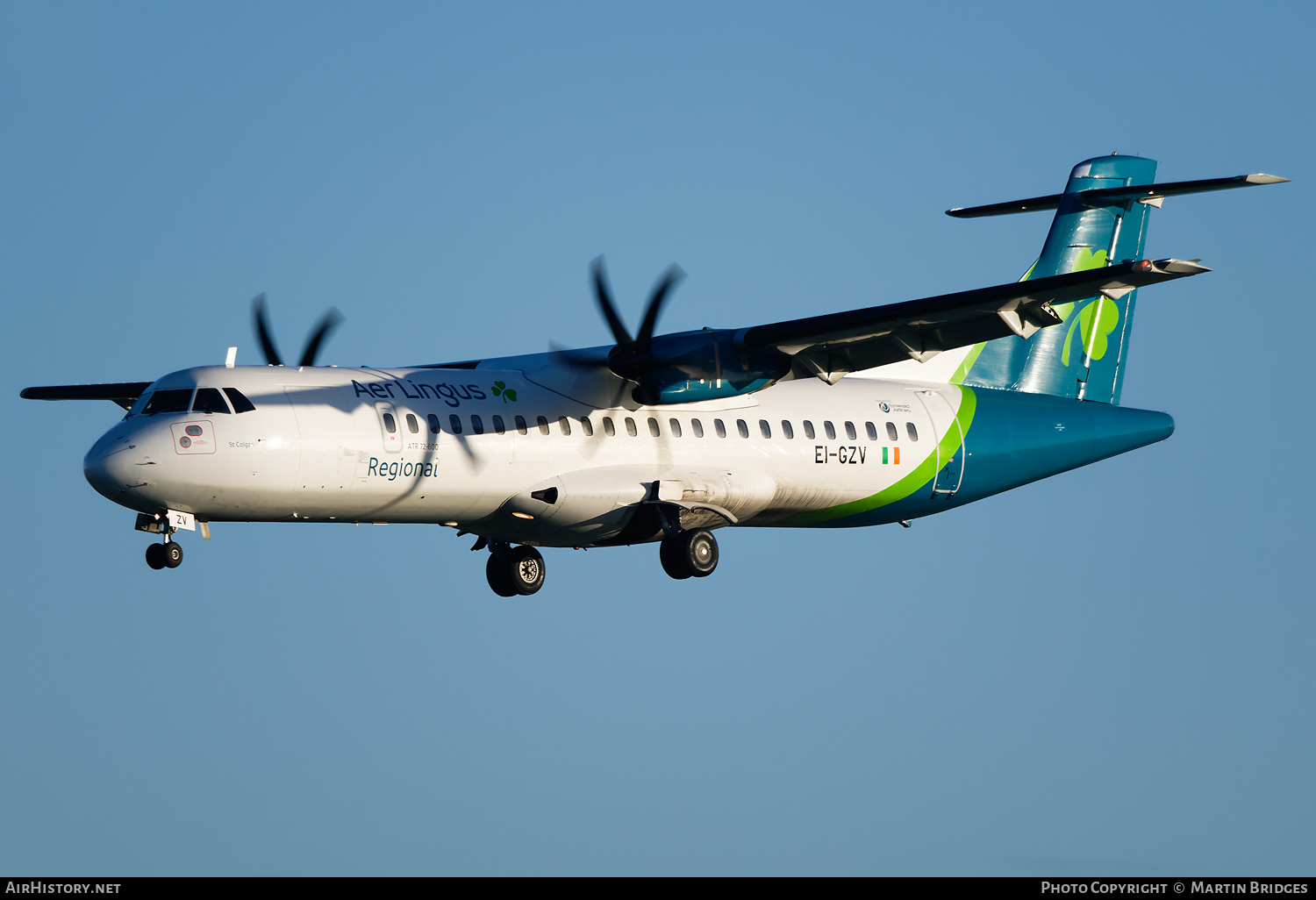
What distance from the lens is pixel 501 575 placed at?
87.2ft

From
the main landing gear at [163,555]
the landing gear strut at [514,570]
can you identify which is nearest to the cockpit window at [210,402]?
the main landing gear at [163,555]

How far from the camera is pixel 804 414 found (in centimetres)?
2692

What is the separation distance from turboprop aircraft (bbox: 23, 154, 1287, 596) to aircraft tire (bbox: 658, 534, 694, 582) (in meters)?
0.03

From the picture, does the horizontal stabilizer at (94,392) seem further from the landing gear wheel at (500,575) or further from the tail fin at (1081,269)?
the tail fin at (1081,269)

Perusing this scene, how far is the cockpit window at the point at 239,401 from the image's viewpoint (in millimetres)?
22203

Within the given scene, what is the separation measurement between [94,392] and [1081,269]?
17.0 m

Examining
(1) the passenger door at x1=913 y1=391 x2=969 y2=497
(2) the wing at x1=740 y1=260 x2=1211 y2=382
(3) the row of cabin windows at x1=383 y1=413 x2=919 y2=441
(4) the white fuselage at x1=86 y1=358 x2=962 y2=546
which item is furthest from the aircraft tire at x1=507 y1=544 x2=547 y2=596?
(1) the passenger door at x1=913 y1=391 x2=969 y2=497

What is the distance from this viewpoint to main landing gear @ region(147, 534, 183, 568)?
71.0 feet

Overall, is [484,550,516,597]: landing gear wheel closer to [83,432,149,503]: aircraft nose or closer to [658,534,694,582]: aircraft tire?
[658,534,694,582]: aircraft tire
